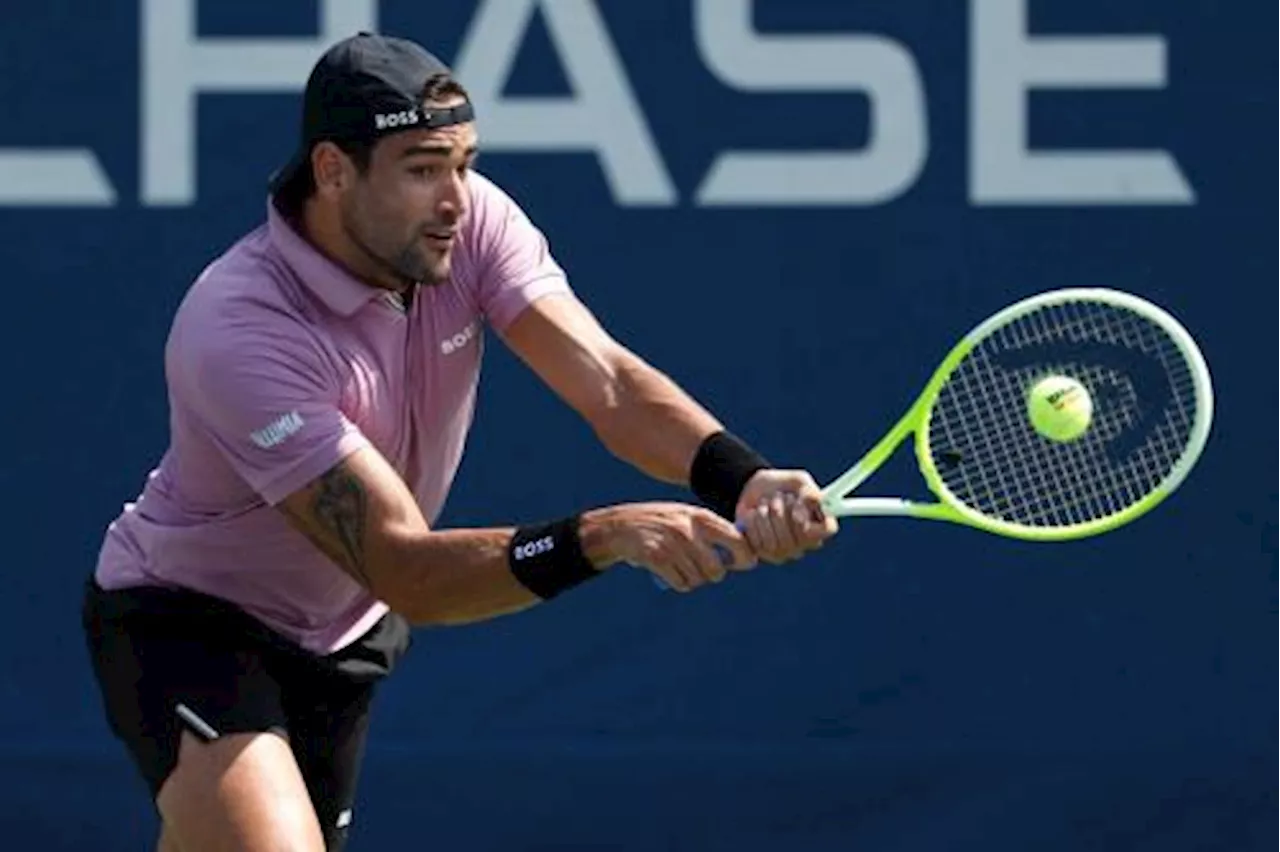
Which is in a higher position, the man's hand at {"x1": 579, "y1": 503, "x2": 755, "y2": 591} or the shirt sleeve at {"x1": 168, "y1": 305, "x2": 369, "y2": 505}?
the shirt sleeve at {"x1": 168, "y1": 305, "x2": 369, "y2": 505}

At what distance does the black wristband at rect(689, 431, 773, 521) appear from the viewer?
183 inches

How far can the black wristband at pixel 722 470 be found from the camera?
4.65 m

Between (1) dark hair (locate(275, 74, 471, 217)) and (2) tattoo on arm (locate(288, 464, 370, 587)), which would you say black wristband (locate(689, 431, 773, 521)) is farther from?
(1) dark hair (locate(275, 74, 471, 217))

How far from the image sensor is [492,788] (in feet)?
20.1

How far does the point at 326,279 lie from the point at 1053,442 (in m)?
1.19

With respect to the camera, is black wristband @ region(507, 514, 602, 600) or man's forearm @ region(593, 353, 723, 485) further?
man's forearm @ region(593, 353, 723, 485)

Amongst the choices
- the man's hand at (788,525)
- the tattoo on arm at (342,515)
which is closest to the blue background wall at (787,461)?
the tattoo on arm at (342,515)

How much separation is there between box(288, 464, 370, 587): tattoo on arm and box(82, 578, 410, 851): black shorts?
328 mm

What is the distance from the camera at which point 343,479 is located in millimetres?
4590

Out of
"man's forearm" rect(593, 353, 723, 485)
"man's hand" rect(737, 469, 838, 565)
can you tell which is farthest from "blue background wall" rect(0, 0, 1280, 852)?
"man's hand" rect(737, 469, 838, 565)

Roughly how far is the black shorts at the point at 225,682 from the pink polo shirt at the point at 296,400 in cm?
3

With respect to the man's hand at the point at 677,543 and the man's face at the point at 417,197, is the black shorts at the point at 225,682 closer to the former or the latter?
the man's face at the point at 417,197

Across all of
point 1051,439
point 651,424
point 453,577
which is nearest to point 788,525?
point 453,577

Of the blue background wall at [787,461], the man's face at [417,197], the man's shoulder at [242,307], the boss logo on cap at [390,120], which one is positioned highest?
the boss logo on cap at [390,120]
